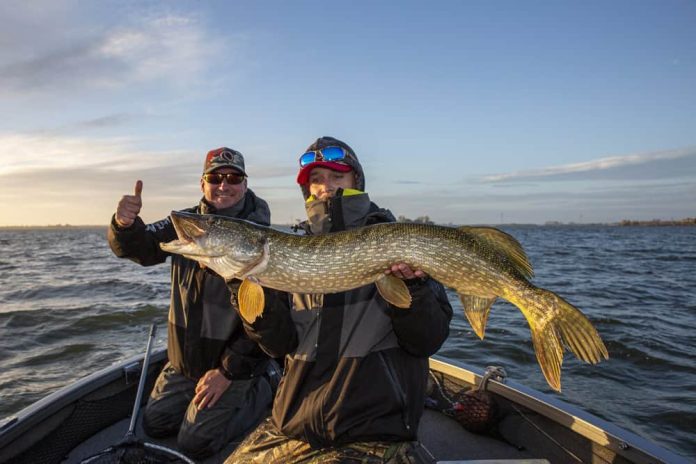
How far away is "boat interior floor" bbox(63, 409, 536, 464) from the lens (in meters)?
3.66

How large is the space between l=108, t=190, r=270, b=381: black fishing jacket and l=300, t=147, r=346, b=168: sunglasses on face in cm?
133

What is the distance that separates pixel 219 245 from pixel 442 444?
253cm

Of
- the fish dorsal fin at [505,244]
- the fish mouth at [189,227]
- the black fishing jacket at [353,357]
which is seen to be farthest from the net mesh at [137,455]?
the fish dorsal fin at [505,244]

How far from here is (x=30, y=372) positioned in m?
7.54

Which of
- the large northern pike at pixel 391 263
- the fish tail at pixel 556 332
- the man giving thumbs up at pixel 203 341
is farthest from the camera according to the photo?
the man giving thumbs up at pixel 203 341

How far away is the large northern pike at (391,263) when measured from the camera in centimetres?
254

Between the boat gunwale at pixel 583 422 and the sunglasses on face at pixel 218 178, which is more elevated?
the sunglasses on face at pixel 218 178

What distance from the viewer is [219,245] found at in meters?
2.92

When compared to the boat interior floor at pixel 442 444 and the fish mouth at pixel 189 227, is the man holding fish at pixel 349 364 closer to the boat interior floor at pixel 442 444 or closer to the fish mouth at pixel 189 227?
the fish mouth at pixel 189 227

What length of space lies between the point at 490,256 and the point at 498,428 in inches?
78.0

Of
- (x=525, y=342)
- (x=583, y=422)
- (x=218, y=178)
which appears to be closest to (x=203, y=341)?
(x=218, y=178)

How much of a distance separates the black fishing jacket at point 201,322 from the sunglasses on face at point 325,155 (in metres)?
1.33

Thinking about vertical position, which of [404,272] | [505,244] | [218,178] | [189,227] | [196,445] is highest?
[218,178]

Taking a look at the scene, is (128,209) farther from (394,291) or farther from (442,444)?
(442,444)
